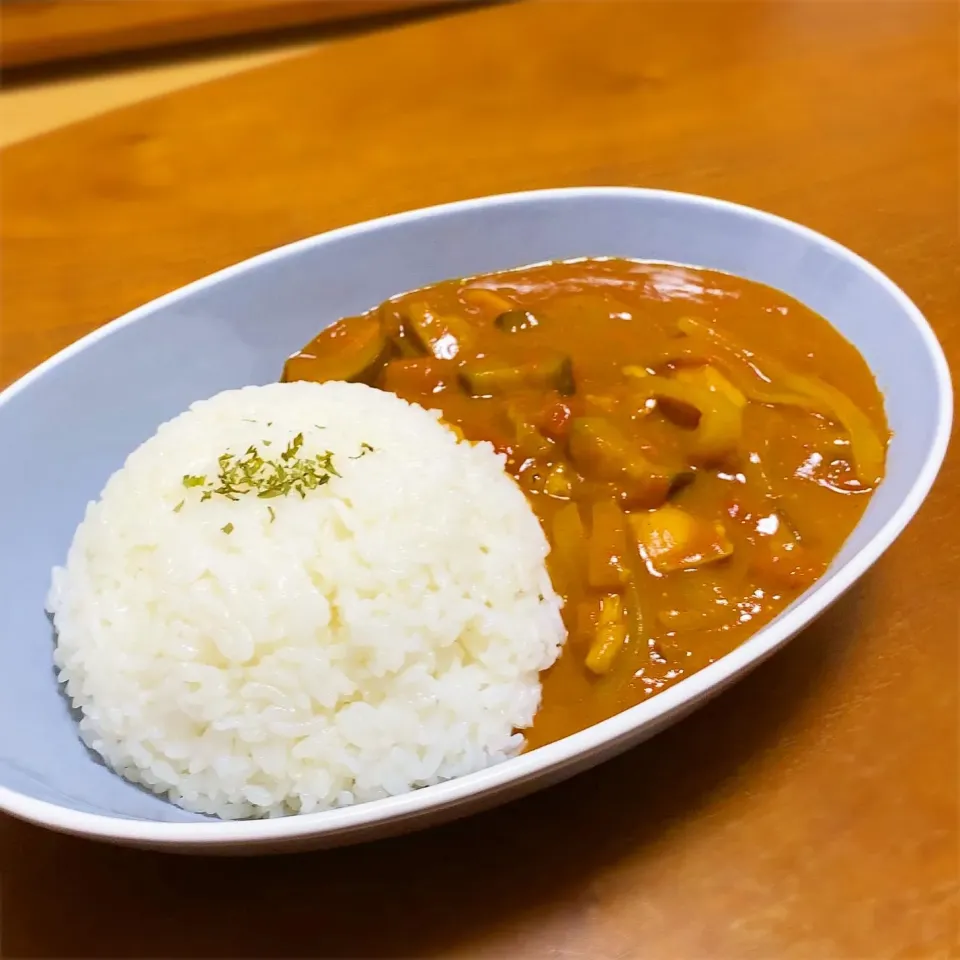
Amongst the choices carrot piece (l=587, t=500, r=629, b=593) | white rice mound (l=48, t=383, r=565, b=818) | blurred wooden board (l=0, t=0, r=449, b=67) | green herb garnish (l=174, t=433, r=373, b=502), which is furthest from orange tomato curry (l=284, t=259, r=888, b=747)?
blurred wooden board (l=0, t=0, r=449, b=67)

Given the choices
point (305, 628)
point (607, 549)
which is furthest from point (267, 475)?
point (607, 549)

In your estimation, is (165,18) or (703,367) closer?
(703,367)

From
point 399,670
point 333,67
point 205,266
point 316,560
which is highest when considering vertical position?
point 333,67

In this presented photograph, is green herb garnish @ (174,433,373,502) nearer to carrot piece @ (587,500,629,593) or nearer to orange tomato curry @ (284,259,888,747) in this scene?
orange tomato curry @ (284,259,888,747)

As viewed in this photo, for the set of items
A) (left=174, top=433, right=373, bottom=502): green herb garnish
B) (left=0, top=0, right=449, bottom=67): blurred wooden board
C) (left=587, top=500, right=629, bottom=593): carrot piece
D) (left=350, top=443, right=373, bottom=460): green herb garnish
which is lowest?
(left=587, top=500, right=629, bottom=593): carrot piece

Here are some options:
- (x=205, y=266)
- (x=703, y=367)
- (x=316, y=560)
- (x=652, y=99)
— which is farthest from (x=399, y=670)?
(x=652, y=99)

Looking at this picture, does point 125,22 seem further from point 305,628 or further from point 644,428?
point 305,628

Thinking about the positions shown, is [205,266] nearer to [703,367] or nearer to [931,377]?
[703,367]
